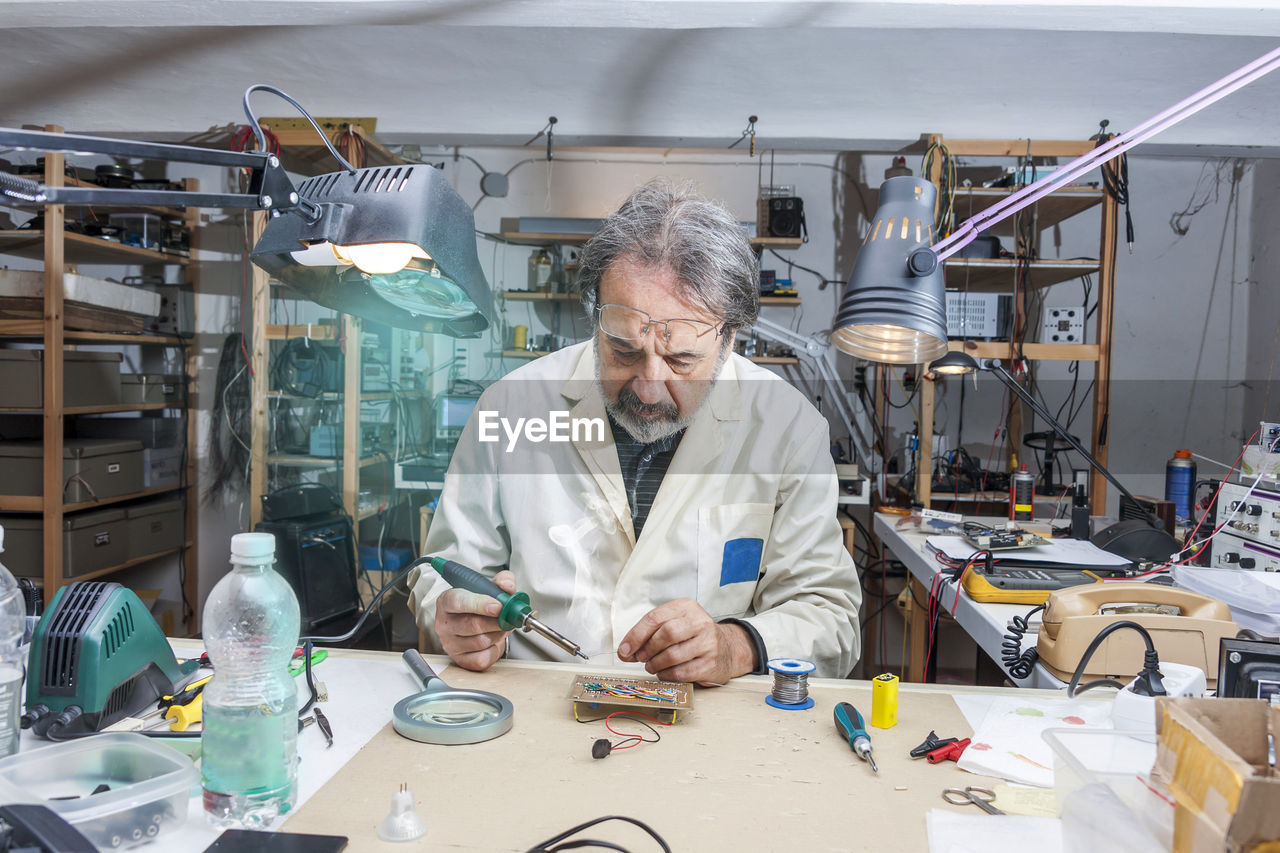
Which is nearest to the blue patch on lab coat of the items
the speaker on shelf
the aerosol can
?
the aerosol can

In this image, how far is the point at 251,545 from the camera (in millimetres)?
685

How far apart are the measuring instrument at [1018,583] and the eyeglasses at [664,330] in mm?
760

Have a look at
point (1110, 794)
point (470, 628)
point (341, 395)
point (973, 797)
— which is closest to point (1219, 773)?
point (1110, 794)

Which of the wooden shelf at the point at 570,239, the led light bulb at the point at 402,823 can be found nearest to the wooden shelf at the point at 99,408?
the wooden shelf at the point at 570,239

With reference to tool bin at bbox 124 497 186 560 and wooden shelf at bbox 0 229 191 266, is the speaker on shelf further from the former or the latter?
tool bin at bbox 124 497 186 560

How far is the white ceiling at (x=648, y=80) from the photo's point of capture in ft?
8.91

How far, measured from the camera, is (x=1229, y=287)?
3.39 m

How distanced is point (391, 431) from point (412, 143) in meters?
1.34

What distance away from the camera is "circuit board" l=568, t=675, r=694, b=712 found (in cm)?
86

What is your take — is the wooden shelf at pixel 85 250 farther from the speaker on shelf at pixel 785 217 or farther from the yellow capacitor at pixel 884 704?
the yellow capacitor at pixel 884 704

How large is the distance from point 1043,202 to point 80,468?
373 cm

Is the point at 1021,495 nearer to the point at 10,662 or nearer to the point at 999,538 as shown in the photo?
the point at 999,538

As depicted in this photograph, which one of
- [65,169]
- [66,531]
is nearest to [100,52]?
[65,169]

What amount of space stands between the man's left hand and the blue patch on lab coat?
1.18 ft
